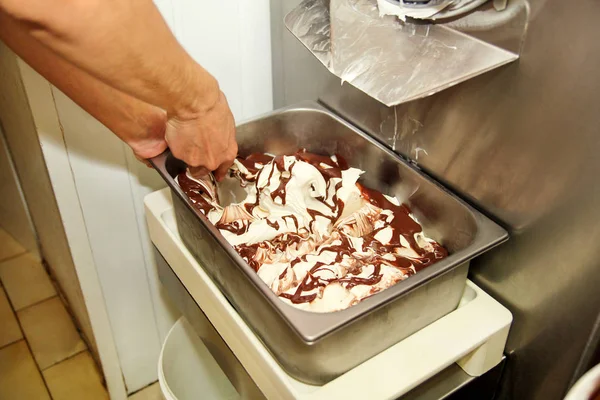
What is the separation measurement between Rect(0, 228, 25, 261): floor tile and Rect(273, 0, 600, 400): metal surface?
4.88ft

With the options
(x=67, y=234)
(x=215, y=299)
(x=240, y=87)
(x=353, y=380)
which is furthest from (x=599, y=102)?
(x=67, y=234)

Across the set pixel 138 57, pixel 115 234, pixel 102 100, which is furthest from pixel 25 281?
pixel 138 57

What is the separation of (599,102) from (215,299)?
1.85 ft

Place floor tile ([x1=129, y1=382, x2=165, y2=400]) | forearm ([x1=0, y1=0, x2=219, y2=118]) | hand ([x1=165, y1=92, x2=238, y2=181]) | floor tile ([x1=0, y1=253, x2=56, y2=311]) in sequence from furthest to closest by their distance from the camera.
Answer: floor tile ([x1=0, y1=253, x2=56, y2=311]), floor tile ([x1=129, y1=382, x2=165, y2=400]), hand ([x1=165, y1=92, x2=238, y2=181]), forearm ([x1=0, y1=0, x2=219, y2=118])

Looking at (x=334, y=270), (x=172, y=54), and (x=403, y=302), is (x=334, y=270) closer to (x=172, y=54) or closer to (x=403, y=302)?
(x=403, y=302)

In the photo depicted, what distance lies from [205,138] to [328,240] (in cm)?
24

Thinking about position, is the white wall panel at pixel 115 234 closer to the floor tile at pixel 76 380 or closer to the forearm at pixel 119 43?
the floor tile at pixel 76 380

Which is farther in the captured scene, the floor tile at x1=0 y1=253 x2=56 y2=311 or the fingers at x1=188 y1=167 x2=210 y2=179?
the floor tile at x1=0 y1=253 x2=56 y2=311

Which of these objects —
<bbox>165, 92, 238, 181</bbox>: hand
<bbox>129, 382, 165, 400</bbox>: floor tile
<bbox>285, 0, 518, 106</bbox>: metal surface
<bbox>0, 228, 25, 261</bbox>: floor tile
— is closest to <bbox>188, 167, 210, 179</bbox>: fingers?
<bbox>165, 92, 238, 181</bbox>: hand

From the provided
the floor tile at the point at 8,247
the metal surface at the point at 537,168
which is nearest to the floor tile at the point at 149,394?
the floor tile at the point at 8,247

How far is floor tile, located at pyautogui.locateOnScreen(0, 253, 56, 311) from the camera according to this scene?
5.99 ft

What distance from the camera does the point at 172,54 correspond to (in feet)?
2.39

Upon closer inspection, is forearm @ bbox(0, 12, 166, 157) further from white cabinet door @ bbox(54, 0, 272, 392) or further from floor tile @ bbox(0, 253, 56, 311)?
floor tile @ bbox(0, 253, 56, 311)

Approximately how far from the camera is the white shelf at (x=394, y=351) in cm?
76
